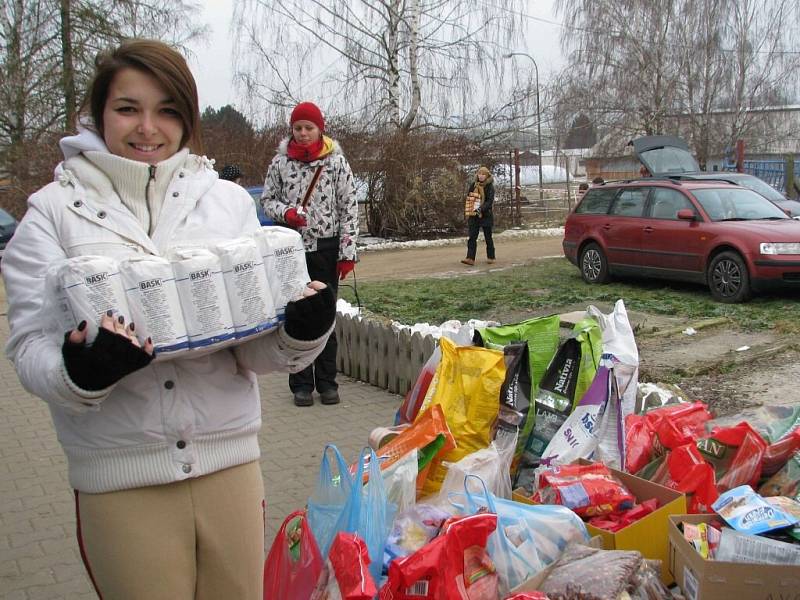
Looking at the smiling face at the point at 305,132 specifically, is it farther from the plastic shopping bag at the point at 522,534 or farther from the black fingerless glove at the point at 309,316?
the black fingerless glove at the point at 309,316

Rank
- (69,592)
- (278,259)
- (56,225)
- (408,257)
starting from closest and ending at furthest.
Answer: (56,225) < (278,259) < (69,592) < (408,257)

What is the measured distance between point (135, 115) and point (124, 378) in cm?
64

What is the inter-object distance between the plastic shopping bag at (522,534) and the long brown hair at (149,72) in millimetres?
1816

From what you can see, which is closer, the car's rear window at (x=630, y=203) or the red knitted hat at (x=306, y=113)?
the red knitted hat at (x=306, y=113)

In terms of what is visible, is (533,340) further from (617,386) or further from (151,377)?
(151,377)

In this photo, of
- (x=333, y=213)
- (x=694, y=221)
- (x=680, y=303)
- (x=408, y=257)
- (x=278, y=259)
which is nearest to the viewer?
(x=278, y=259)

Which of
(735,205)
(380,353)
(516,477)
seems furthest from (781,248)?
(516,477)

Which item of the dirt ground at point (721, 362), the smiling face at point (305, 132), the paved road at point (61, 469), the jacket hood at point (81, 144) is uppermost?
the smiling face at point (305, 132)

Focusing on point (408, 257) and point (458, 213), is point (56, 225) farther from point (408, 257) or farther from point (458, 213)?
point (458, 213)

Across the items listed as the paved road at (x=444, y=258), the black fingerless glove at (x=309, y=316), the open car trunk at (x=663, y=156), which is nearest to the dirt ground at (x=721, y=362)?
the black fingerless glove at (x=309, y=316)

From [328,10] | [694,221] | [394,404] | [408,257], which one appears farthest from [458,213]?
[394,404]

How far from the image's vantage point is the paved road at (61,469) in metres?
4.01

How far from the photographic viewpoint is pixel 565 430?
4.03 metres

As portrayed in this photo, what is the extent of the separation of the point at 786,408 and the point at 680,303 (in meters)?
6.38
